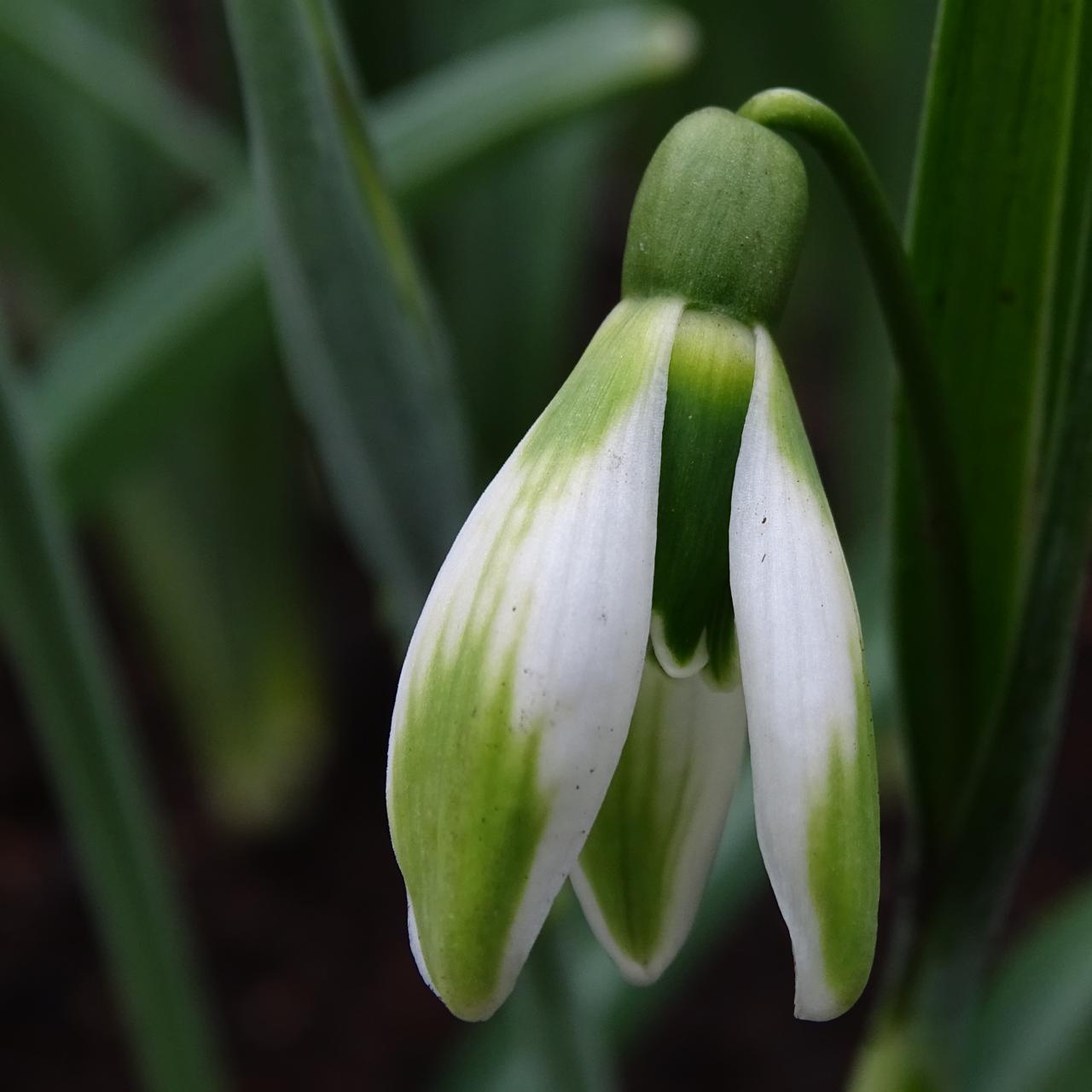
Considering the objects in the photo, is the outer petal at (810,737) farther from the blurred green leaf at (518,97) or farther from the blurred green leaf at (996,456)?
the blurred green leaf at (518,97)

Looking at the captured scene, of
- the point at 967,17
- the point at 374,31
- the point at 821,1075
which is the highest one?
the point at 374,31

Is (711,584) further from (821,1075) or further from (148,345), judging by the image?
(821,1075)

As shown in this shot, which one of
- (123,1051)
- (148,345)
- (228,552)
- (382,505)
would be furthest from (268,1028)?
(382,505)

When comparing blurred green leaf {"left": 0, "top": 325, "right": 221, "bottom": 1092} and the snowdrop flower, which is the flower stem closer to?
the snowdrop flower

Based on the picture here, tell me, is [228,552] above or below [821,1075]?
above

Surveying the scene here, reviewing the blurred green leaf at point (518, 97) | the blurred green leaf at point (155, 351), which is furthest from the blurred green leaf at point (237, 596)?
the blurred green leaf at point (518, 97)

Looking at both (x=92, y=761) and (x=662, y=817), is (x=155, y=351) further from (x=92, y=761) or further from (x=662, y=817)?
(x=662, y=817)
